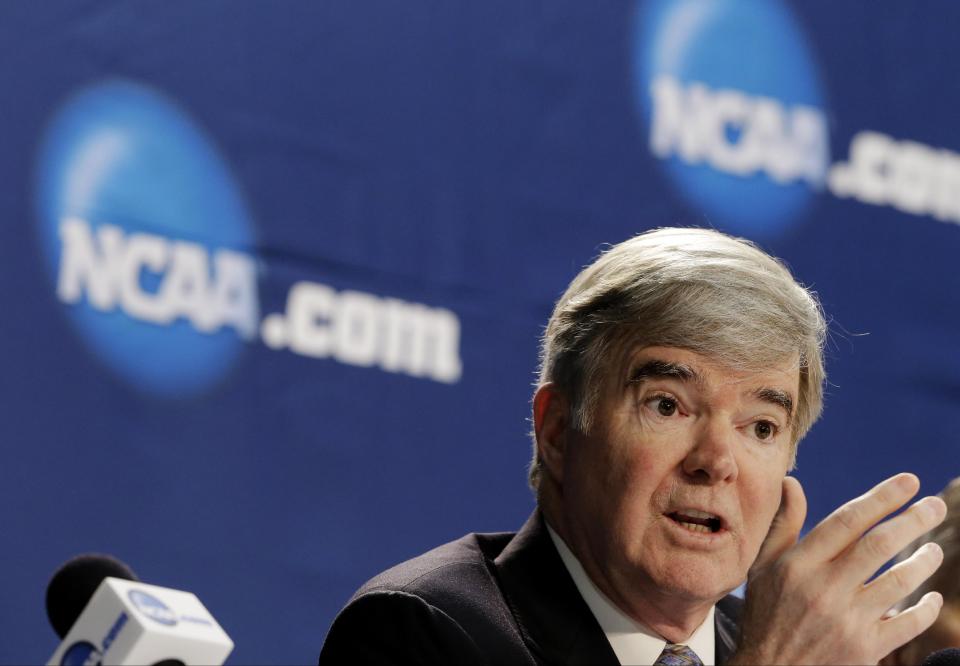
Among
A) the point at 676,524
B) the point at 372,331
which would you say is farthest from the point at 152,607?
the point at 372,331

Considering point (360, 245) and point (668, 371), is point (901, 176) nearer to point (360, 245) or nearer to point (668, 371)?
point (360, 245)

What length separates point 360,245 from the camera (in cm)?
292

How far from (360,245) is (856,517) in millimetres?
Result: 1442

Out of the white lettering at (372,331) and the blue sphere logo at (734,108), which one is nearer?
the white lettering at (372,331)

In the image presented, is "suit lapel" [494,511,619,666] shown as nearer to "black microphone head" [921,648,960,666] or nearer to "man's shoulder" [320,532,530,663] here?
"man's shoulder" [320,532,530,663]

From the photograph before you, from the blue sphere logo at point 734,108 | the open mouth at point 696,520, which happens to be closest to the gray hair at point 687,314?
the open mouth at point 696,520

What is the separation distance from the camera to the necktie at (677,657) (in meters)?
1.83

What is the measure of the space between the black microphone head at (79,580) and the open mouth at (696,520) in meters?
0.73

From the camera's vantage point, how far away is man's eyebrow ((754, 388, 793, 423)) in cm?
186

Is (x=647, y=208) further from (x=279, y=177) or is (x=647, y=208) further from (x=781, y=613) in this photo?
(x=781, y=613)

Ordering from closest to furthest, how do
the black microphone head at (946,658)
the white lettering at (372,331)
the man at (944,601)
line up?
the black microphone head at (946,658) < the man at (944,601) < the white lettering at (372,331)

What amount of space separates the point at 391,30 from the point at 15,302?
978 mm

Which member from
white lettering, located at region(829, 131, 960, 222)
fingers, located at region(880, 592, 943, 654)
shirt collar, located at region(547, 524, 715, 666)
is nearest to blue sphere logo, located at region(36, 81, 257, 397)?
shirt collar, located at region(547, 524, 715, 666)

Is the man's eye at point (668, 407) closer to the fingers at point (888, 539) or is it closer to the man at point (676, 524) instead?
the man at point (676, 524)
